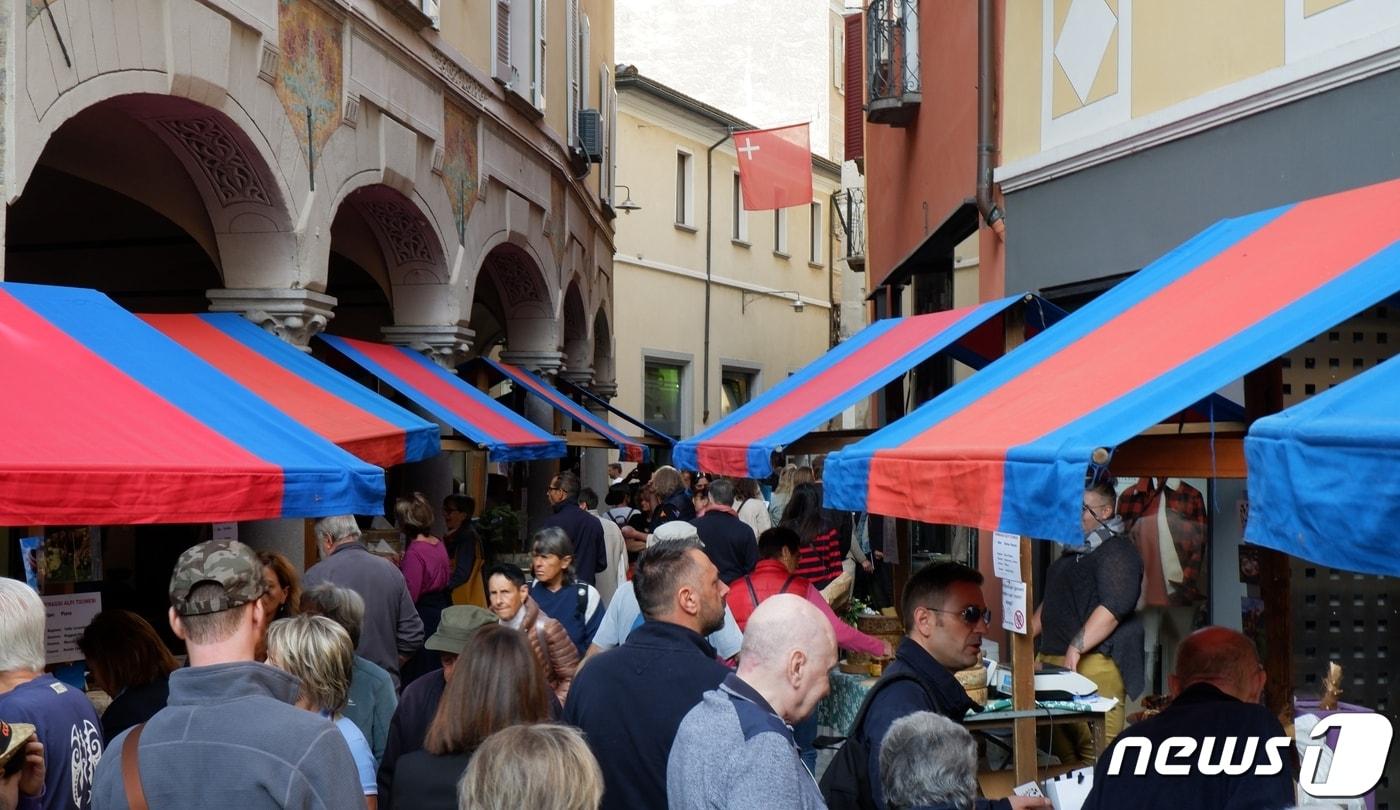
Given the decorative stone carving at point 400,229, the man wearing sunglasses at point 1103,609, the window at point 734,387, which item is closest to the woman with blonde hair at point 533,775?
the man wearing sunglasses at point 1103,609

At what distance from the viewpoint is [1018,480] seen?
410cm

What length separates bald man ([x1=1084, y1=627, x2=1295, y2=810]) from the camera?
158 inches

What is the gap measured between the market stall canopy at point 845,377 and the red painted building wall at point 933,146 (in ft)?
8.48

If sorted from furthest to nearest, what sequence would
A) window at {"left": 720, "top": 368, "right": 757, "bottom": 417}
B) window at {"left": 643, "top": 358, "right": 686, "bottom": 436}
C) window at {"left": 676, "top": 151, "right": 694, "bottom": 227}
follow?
window at {"left": 720, "top": 368, "right": 757, "bottom": 417} → window at {"left": 676, "top": 151, "right": 694, "bottom": 227} → window at {"left": 643, "top": 358, "right": 686, "bottom": 436}

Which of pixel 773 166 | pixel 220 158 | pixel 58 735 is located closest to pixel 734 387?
pixel 773 166

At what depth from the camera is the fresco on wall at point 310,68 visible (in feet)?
31.9

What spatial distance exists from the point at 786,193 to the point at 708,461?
610 inches

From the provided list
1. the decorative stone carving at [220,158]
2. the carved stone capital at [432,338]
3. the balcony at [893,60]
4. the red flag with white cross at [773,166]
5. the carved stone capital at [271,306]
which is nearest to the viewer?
the decorative stone carving at [220,158]

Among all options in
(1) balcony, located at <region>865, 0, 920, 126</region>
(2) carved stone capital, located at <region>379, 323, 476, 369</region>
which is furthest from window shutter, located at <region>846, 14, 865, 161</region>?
(2) carved stone capital, located at <region>379, 323, 476, 369</region>

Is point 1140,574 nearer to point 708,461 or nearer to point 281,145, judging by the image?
point 708,461

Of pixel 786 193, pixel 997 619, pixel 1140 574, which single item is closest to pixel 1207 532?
pixel 1140 574

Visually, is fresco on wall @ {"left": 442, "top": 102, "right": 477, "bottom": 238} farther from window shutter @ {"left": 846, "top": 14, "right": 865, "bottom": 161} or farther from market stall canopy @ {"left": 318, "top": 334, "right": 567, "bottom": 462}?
window shutter @ {"left": 846, "top": 14, "right": 865, "bottom": 161}

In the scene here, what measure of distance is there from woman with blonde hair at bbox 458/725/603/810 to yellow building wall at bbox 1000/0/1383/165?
4771mm

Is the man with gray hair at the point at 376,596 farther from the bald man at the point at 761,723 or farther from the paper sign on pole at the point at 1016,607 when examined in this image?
the bald man at the point at 761,723
